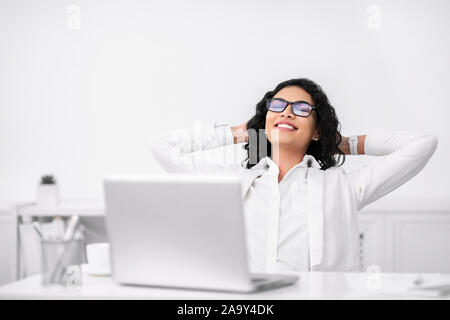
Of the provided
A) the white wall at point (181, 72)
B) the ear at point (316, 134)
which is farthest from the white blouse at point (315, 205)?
the white wall at point (181, 72)

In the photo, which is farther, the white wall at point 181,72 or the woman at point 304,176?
the white wall at point 181,72

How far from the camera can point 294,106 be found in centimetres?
225

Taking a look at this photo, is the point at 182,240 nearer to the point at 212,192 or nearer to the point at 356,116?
the point at 212,192

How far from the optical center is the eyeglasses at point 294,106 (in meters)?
2.23

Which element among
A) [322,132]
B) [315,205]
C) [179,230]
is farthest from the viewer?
[322,132]

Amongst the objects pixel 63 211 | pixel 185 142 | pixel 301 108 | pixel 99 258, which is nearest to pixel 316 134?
pixel 301 108

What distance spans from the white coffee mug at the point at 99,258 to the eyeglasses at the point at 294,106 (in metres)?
0.85

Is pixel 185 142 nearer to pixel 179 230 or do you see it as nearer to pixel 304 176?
pixel 304 176

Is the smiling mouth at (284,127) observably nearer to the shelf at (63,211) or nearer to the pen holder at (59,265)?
the pen holder at (59,265)

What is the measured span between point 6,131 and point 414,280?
292 centimetres

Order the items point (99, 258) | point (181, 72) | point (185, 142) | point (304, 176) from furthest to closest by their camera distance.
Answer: point (181, 72), point (185, 142), point (304, 176), point (99, 258)

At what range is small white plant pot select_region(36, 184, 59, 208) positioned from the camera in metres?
3.43

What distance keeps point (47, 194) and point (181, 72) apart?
985 millimetres
